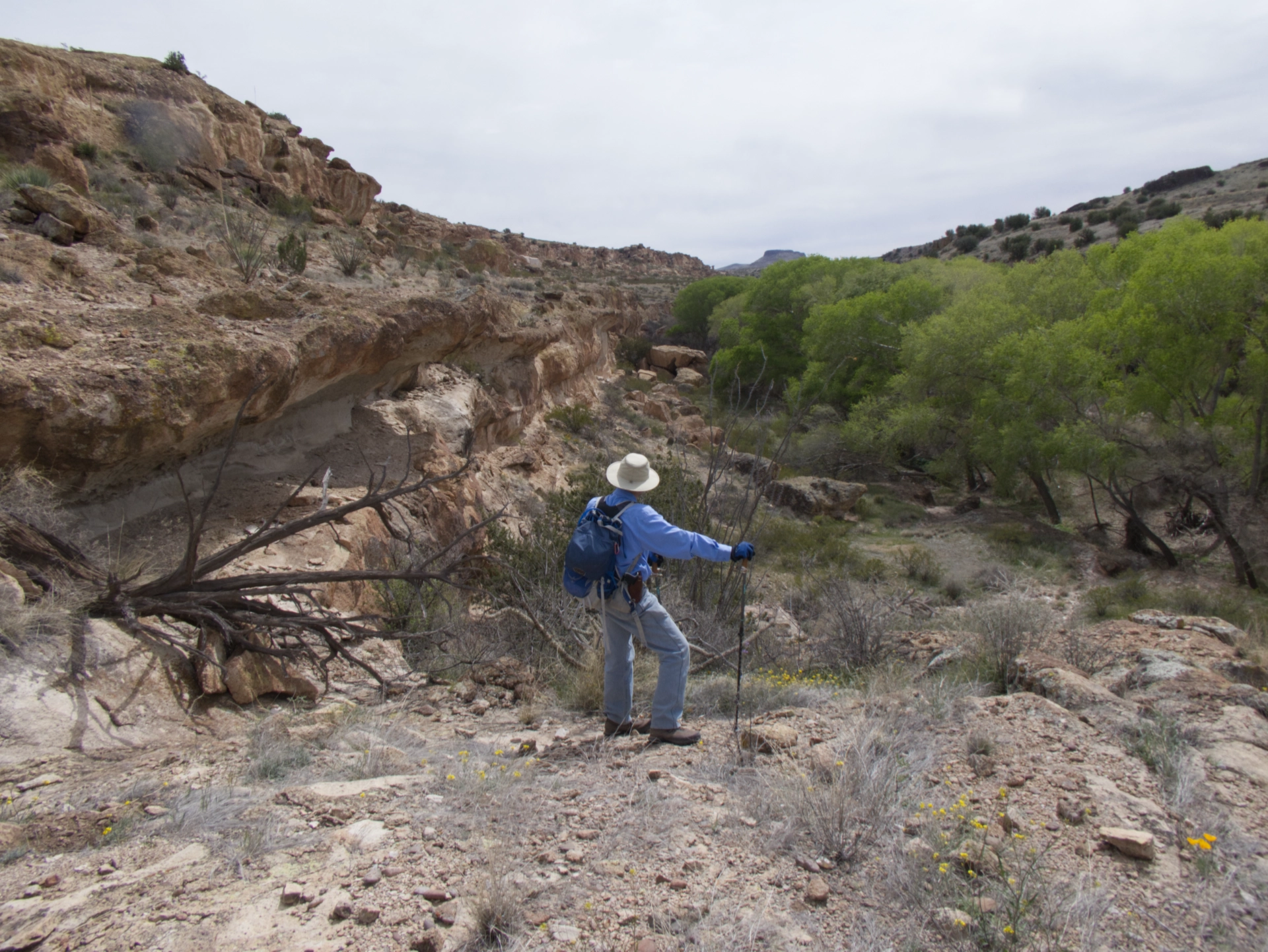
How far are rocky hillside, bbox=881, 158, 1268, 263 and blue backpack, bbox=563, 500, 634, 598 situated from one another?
1373 inches

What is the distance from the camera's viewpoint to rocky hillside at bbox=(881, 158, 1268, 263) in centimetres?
3491

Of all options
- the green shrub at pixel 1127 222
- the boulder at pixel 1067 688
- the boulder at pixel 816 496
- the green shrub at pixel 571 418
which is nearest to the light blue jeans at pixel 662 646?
the boulder at pixel 1067 688

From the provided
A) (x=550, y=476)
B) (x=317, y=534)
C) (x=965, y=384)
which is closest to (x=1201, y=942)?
(x=317, y=534)

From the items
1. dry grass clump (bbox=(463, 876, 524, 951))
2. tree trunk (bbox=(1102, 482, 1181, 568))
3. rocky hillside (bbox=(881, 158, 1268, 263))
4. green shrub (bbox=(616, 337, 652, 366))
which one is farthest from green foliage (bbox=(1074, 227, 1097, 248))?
dry grass clump (bbox=(463, 876, 524, 951))

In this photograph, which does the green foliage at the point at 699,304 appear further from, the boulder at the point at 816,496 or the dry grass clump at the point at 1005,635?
the dry grass clump at the point at 1005,635

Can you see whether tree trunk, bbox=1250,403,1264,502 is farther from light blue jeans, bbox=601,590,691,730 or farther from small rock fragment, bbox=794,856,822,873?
small rock fragment, bbox=794,856,822,873

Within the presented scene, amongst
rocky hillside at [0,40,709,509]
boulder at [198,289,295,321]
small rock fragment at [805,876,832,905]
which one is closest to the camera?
small rock fragment at [805,876,832,905]

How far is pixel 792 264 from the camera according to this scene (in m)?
29.3

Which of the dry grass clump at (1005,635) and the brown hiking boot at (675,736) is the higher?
the brown hiking boot at (675,736)

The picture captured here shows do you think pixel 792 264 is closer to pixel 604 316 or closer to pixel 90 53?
pixel 604 316

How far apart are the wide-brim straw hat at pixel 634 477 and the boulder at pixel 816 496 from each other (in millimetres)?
12829

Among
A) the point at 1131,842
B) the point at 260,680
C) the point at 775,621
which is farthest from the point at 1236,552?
the point at 260,680

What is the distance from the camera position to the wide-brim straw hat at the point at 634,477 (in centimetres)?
347

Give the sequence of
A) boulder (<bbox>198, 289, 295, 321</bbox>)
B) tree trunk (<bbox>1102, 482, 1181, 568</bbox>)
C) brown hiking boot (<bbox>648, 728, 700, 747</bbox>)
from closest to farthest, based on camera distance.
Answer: brown hiking boot (<bbox>648, 728, 700, 747</bbox>) → boulder (<bbox>198, 289, 295, 321</bbox>) → tree trunk (<bbox>1102, 482, 1181, 568</bbox>)
